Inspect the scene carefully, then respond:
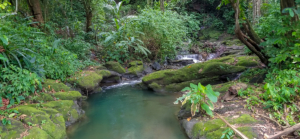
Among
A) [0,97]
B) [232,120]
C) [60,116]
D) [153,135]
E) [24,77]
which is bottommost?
[153,135]

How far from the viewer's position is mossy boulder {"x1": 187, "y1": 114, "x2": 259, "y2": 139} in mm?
3068

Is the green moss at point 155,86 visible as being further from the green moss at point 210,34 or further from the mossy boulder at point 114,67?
the green moss at point 210,34

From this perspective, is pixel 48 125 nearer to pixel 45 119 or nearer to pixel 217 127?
pixel 45 119

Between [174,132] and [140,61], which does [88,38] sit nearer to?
[140,61]

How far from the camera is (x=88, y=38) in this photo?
11.3 m

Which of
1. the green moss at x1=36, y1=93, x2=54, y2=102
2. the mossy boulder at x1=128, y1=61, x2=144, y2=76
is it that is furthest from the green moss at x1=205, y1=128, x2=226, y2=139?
the mossy boulder at x1=128, y1=61, x2=144, y2=76

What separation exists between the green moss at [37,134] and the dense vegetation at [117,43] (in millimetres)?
876

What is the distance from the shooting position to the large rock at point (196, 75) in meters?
6.64

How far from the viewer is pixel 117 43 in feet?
27.5

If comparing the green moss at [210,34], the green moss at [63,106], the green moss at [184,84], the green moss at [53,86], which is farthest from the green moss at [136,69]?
the green moss at [210,34]

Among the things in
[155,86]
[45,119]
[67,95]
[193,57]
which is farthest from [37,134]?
[193,57]

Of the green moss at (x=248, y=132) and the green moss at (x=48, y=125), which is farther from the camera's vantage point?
the green moss at (x=48, y=125)

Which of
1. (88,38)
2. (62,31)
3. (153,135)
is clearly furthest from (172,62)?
(153,135)

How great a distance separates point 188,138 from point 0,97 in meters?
3.77
